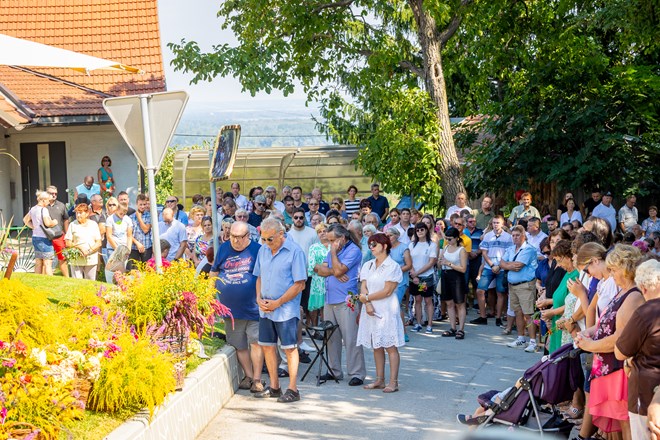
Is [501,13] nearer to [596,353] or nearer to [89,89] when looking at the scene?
[89,89]

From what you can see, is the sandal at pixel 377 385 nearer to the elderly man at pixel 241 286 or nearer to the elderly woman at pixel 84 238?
the elderly man at pixel 241 286

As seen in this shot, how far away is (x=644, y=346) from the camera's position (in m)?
6.61

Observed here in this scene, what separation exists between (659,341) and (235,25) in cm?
2001

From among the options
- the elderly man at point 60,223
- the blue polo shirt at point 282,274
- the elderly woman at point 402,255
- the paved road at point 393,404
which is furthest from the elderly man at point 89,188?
the blue polo shirt at point 282,274

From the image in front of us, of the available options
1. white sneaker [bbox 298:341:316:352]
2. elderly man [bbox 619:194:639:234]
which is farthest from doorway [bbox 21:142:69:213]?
elderly man [bbox 619:194:639:234]

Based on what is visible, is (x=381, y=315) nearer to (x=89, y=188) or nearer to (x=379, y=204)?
(x=379, y=204)

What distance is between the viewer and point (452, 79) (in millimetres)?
35688

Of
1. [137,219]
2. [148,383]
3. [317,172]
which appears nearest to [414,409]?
[148,383]

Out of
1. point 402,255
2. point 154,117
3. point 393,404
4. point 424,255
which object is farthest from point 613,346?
point 424,255

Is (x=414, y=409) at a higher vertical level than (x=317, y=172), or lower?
lower

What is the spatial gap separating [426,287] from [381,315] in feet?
14.5

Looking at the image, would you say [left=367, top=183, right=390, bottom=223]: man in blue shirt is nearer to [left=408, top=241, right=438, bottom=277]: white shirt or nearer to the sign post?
[left=408, top=241, right=438, bottom=277]: white shirt

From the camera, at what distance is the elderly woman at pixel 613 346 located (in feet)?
24.0

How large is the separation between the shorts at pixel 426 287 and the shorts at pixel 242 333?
192 inches
